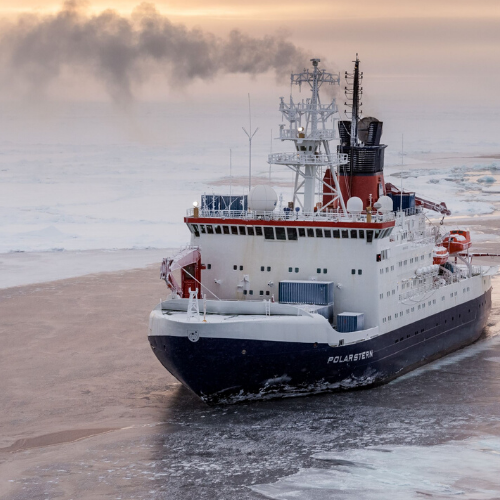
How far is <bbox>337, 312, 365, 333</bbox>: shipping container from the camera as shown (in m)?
22.4

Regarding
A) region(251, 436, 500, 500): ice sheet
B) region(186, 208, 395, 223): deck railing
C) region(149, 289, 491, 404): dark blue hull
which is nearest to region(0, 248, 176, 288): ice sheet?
region(186, 208, 395, 223): deck railing

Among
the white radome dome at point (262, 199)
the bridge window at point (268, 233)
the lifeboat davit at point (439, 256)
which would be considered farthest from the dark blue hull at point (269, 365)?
the lifeboat davit at point (439, 256)

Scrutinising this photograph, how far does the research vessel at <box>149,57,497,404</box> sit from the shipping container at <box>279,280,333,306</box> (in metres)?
0.03

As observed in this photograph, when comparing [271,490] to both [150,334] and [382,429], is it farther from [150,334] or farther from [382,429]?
[150,334]

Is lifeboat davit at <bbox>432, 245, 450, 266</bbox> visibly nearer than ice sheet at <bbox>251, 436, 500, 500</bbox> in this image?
No

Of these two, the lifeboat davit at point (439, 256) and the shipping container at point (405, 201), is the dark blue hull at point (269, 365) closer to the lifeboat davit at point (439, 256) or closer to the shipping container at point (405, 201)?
the lifeboat davit at point (439, 256)

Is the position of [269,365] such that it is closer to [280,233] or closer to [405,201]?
[280,233]

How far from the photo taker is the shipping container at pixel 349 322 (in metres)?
22.4

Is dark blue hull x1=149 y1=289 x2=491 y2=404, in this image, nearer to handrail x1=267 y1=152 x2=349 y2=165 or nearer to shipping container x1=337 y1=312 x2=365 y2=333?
shipping container x1=337 y1=312 x2=365 y2=333

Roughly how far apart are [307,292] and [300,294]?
0.62ft

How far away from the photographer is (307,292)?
2284 centimetres

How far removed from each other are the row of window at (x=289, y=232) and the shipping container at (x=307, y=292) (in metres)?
1.31

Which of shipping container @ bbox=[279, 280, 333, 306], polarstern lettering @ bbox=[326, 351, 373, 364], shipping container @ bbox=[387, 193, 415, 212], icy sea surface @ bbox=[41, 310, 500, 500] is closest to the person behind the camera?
icy sea surface @ bbox=[41, 310, 500, 500]

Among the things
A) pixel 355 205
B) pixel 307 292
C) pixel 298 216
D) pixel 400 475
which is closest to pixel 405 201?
pixel 355 205
